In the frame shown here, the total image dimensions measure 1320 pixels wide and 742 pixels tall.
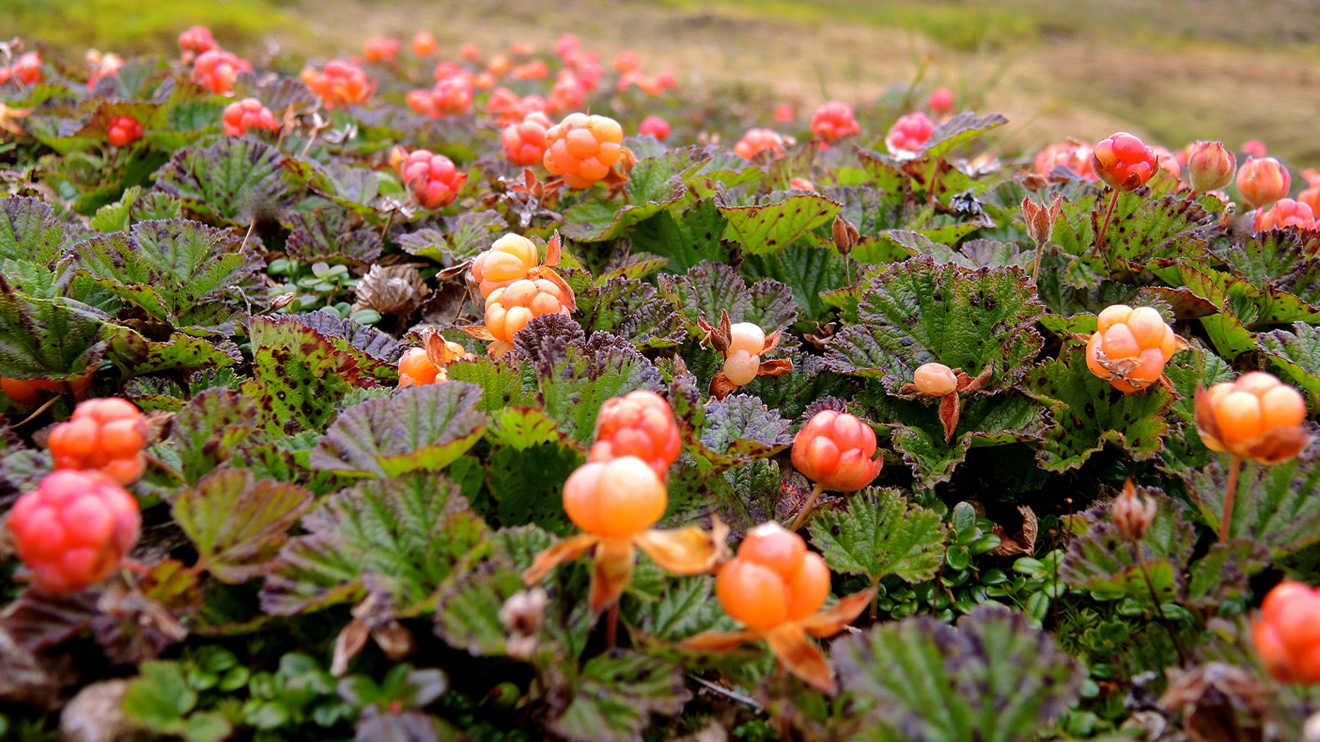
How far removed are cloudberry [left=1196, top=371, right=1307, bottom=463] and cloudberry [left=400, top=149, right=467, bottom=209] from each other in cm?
182

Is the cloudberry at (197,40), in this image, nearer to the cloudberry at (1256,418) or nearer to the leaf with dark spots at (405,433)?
the leaf with dark spots at (405,433)

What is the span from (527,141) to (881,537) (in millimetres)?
1516

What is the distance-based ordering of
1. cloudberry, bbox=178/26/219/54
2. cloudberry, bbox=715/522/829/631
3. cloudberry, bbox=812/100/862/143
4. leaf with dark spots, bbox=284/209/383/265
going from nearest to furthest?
1. cloudberry, bbox=715/522/829/631
2. leaf with dark spots, bbox=284/209/383/265
3. cloudberry, bbox=812/100/862/143
4. cloudberry, bbox=178/26/219/54

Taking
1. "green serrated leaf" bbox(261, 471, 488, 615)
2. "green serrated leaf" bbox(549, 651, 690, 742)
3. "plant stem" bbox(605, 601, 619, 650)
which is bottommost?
"green serrated leaf" bbox(549, 651, 690, 742)

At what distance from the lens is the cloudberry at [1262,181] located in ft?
7.09

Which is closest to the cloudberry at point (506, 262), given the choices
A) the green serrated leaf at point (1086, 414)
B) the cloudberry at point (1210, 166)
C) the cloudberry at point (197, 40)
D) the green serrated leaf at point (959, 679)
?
the green serrated leaf at point (959, 679)

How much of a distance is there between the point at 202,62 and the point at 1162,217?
9.97 ft

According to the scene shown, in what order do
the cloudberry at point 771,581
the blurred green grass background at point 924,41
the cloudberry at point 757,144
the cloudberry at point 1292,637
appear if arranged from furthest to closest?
the blurred green grass background at point 924,41 < the cloudberry at point 757,144 < the cloudberry at point 771,581 < the cloudberry at point 1292,637

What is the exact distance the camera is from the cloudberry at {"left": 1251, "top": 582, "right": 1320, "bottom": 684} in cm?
92

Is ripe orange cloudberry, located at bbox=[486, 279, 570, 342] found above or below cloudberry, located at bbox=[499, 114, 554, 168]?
below

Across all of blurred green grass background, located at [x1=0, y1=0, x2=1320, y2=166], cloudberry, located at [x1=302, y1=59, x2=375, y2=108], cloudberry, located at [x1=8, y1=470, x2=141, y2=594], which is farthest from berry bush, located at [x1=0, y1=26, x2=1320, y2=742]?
blurred green grass background, located at [x1=0, y1=0, x2=1320, y2=166]

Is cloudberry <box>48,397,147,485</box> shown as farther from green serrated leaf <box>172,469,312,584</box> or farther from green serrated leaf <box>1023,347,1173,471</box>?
green serrated leaf <box>1023,347,1173,471</box>

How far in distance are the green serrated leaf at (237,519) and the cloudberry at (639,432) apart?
1.57 ft

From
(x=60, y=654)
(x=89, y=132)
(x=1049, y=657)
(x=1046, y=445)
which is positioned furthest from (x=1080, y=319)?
(x=89, y=132)
